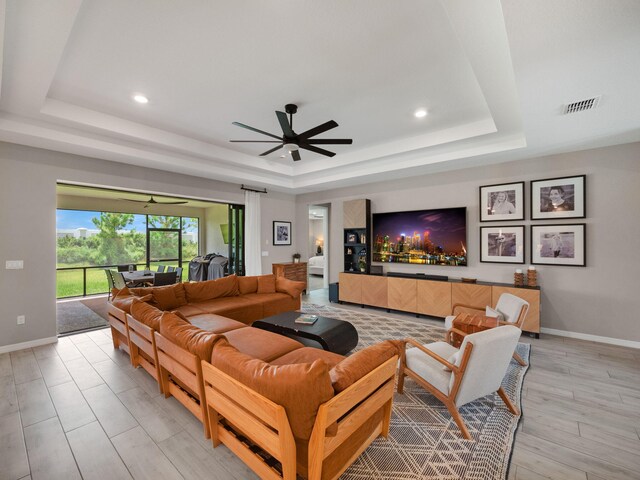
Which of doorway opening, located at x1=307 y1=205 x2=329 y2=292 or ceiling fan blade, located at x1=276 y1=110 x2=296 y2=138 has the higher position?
ceiling fan blade, located at x1=276 y1=110 x2=296 y2=138

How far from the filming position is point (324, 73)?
9.07ft

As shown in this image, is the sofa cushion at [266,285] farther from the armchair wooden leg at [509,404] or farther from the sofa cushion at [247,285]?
the armchair wooden leg at [509,404]

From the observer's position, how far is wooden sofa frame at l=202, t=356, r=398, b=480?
4.50 ft

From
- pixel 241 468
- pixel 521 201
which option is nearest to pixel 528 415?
pixel 241 468

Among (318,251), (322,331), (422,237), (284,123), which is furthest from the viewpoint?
(318,251)

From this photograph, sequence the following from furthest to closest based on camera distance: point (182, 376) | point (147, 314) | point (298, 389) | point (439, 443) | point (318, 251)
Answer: point (318, 251), point (147, 314), point (182, 376), point (439, 443), point (298, 389)

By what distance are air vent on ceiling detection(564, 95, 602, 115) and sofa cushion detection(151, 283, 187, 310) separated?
5.23 metres

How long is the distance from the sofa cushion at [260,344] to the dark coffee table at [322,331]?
0.36 m

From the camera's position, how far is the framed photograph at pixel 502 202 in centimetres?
448

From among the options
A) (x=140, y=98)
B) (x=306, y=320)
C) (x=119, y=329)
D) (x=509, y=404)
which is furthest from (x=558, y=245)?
(x=119, y=329)

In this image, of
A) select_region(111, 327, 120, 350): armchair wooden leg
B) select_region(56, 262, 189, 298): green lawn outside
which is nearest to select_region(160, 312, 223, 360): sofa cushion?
select_region(111, 327, 120, 350): armchair wooden leg

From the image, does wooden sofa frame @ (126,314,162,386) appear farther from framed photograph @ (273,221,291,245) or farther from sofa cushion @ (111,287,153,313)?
framed photograph @ (273,221,291,245)

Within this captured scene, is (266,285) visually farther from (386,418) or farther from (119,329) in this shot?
(386,418)

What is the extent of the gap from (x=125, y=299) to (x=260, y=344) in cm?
206
